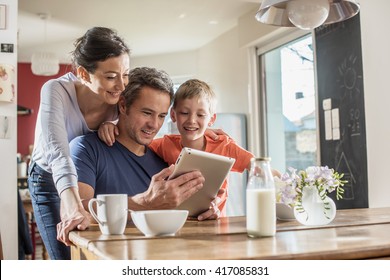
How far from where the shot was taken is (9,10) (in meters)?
2.87

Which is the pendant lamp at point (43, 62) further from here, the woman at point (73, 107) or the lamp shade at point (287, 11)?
the lamp shade at point (287, 11)

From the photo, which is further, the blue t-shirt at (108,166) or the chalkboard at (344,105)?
the chalkboard at (344,105)

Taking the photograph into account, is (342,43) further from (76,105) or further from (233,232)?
(233,232)

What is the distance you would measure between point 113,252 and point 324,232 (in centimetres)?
52

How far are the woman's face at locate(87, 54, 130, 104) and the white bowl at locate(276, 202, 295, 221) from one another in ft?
2.16

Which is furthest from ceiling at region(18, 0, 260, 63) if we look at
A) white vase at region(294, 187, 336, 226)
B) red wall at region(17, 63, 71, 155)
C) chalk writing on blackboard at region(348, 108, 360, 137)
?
white vase at region(294, 187, 336, 226)

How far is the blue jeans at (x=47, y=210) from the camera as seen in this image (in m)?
1.65

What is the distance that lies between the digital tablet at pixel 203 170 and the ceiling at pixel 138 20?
120 inches

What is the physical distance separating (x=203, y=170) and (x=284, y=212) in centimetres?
29

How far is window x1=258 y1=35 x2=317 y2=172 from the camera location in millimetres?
4164

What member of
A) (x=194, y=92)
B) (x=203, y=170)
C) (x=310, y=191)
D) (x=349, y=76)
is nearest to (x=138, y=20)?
(x=349, y=76)

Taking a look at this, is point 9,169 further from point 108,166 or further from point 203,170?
point 203,170

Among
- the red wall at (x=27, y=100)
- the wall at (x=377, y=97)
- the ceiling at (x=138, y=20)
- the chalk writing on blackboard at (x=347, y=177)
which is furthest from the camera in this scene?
the red wall at (x=27, y=100)

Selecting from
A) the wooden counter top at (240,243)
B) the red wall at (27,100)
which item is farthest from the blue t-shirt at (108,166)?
the red wall at (27,100)
